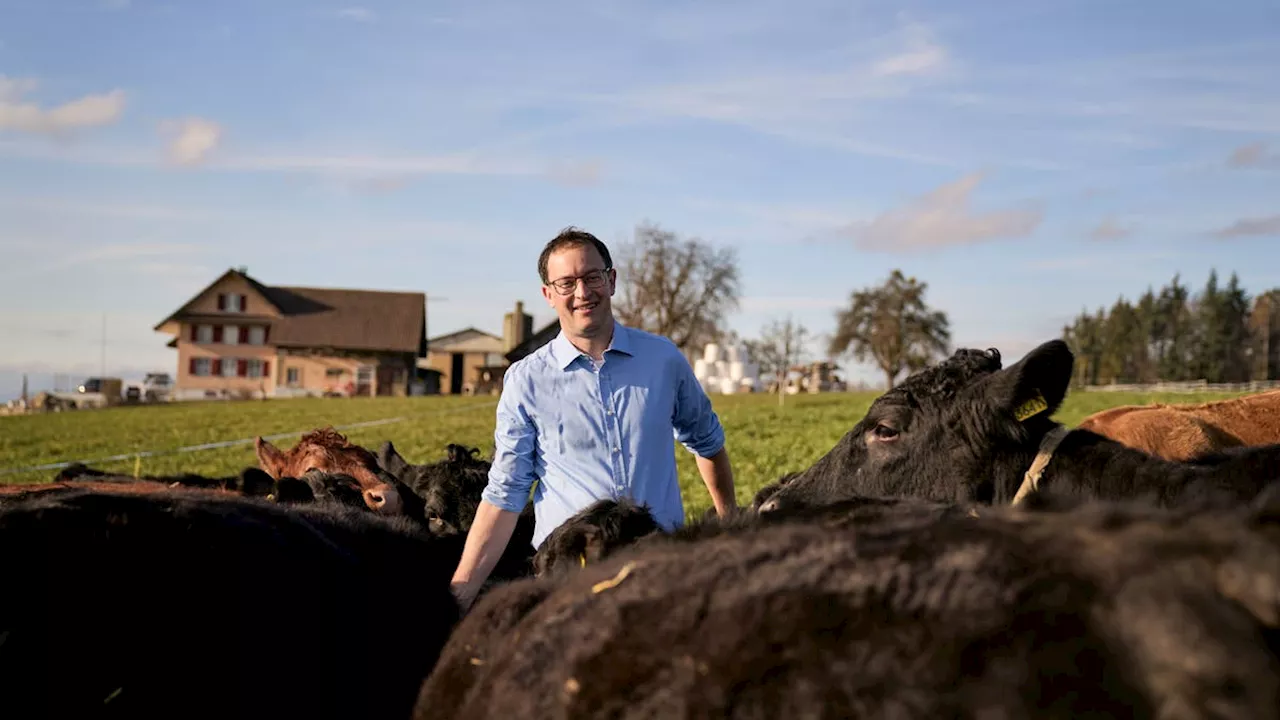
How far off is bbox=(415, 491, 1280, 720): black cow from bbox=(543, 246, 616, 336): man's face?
2711mm

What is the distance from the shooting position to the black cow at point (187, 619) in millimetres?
2604

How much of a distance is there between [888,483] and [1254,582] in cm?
375

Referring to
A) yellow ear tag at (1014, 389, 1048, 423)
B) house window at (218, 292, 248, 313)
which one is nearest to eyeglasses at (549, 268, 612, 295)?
yellow ear tag at (1014, 389, 1048, 423)

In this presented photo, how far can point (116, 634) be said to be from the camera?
2.67 metres

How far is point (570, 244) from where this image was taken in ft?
16.2

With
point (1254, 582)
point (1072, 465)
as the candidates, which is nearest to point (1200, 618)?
point (1254, 582)

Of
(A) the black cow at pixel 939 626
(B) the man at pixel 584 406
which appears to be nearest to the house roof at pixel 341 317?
(B) the man at pixel 584 406

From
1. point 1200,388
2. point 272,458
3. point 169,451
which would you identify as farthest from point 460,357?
point 272,458

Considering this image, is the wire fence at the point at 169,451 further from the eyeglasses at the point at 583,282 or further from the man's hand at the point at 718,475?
the eyeglasses at the point at 583,282

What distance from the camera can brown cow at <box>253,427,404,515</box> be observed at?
8.12 meters

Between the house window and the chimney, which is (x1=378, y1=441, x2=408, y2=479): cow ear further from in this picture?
the house window

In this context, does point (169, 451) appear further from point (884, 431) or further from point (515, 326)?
point (515, 326)

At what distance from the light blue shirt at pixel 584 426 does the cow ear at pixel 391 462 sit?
4548 mm

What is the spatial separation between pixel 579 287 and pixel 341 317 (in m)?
83.2
